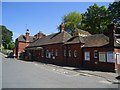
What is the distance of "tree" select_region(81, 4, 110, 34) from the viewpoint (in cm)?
4288

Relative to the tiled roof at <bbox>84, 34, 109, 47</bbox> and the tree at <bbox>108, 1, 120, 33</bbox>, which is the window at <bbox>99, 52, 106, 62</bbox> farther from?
the tree at <bbox>108, 1, 120, 33</bbox>

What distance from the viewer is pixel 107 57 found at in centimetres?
1917

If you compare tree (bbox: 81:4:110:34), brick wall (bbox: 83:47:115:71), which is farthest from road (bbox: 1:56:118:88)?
tree (bbox: 81:4:110:34)

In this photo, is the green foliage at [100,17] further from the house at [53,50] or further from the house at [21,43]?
the house at [21,43]

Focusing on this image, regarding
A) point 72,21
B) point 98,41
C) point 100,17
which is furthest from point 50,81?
point 72,21

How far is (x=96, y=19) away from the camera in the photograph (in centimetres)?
4444

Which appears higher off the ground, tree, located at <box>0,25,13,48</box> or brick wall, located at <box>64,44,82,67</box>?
tree, located at <box>0,25,13,48</box>

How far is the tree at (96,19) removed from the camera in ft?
141

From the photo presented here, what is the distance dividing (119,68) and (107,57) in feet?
7.44

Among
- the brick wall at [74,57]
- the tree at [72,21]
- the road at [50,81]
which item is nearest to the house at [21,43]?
the tree at [72,21]

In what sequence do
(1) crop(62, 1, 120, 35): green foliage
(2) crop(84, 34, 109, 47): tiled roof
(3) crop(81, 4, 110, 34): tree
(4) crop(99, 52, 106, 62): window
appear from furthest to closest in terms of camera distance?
1. (3) crop(81, 4, 110, 34): tree
2. (1) crop(62, 1, 120, 35): green foliage
3. (2) crop(84, 34, 109, 47): tiled roof
4. (4) crop(99, 52, 106, 62): window

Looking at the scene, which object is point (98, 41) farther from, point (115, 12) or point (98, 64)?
point (115, 12)

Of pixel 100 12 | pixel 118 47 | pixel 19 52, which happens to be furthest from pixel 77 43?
pixel 19 52

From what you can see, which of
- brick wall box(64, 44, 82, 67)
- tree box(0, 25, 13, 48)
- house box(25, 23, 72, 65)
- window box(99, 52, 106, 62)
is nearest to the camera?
window box(99, 52, 106, 62)
